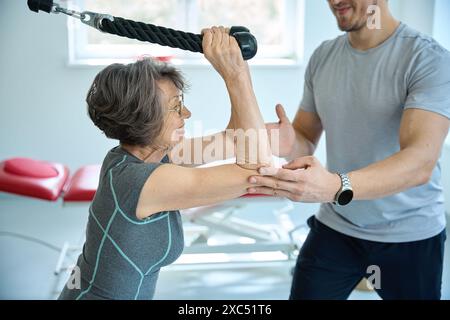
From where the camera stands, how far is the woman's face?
4.40 feet

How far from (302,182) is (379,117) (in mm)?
454

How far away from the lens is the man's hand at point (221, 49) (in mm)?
1093

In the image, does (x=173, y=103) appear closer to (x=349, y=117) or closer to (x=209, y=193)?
(x=209, y=193)

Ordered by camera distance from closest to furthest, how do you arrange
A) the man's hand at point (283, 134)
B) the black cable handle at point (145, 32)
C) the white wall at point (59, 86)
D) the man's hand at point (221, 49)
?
the black cable handle at point (145, 32)
the man's hand at point (221, 49)
the man's hand at point (283, 134)
the white wall at point (59, 86)

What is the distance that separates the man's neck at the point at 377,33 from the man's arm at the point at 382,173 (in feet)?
0.95

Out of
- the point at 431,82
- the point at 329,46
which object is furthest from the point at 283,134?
the point at 431,82

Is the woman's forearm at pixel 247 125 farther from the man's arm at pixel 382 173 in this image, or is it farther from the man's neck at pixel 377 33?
the man's neck at pixel 377 33

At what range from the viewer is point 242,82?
45.9 inches

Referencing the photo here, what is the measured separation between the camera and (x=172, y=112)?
1.36 m

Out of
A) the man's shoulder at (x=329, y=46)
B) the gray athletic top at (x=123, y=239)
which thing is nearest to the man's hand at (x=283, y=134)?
the man's shoulder at (x=329, y=46)

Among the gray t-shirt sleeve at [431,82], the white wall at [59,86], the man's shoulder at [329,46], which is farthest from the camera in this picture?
the white wall at [59,86]

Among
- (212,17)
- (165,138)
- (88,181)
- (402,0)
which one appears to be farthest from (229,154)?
(402,0)

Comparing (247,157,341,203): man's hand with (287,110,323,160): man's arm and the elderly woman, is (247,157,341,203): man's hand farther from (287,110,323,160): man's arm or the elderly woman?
(287,110,323,160): man's arm
